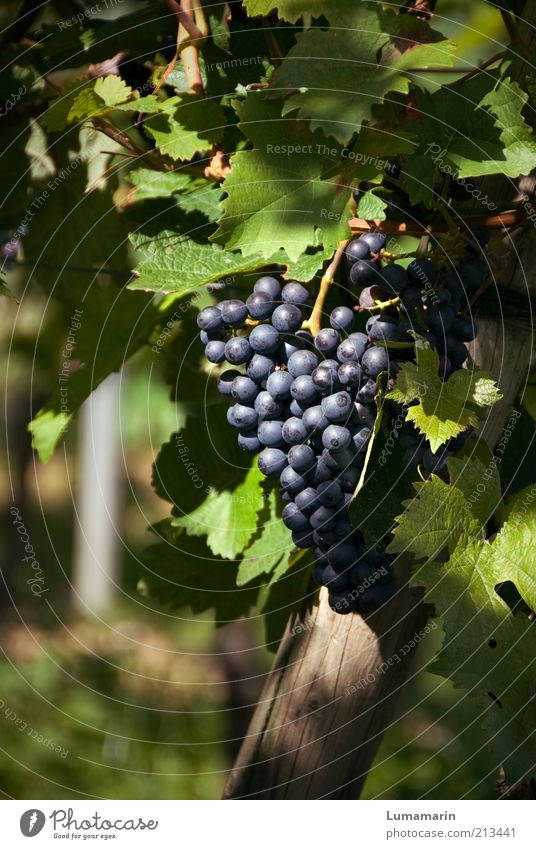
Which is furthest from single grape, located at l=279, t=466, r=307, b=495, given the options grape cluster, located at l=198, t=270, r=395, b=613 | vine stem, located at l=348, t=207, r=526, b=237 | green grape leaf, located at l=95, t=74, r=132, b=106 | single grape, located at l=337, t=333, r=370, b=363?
green grape leaf, located at l=95, t=74, r=132, b=106

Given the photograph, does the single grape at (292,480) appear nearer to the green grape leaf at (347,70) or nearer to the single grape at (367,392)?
the single grape at (367,392)

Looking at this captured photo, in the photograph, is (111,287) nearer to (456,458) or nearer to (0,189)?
(0,189)

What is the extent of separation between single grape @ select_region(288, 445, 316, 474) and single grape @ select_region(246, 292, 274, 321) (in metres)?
0.11

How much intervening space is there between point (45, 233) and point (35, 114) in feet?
0.49

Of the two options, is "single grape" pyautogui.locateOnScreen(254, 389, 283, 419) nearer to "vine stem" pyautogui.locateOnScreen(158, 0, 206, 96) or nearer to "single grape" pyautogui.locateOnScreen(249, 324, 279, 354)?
"single grape" pyautogui.locateOnScreen(249, 324, 279, 354)

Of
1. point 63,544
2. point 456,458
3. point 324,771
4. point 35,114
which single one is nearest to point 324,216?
point 456,458

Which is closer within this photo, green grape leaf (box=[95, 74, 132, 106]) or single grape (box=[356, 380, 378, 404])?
single grape (box=[356, 380, 378, 404])

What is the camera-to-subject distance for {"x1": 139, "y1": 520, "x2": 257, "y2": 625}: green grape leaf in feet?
3.26

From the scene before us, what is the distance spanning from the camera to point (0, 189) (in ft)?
3.43

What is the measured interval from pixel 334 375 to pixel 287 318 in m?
0.06

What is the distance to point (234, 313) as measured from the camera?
722mm

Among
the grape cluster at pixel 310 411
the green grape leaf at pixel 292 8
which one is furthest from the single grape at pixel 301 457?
the green grape leaf at pixel 292 8

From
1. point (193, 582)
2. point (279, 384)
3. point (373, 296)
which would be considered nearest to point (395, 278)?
point (373, 296)

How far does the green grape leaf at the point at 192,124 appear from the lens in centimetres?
80
